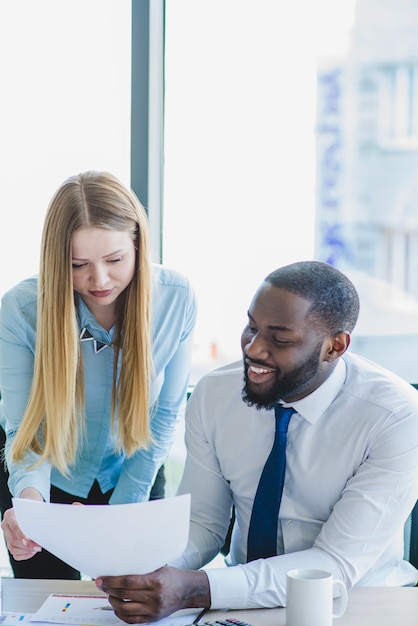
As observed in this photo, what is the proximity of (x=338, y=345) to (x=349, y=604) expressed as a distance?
0.50 metres

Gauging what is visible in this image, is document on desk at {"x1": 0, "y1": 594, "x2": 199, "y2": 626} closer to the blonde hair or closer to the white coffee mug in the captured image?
the white coffee mug

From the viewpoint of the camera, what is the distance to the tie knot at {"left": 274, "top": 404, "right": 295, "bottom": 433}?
1.63 m

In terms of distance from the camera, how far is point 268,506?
5.26ft

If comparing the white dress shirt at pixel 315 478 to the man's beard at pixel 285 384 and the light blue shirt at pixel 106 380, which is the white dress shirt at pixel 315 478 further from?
the light blue shirt at pixel 106 380

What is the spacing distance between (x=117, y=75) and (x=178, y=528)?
6.51ft

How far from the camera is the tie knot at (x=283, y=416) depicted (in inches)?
64.2

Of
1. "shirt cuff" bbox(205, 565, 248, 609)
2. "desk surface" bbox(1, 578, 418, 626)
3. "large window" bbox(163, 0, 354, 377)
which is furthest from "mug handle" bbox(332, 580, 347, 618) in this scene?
"large window" bbox(163, 0, 354, 377)

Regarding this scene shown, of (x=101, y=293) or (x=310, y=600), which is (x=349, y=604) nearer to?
(x=310, y=600)

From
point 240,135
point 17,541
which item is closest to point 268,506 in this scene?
point 17,541

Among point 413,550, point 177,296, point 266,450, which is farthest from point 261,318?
point 413,550

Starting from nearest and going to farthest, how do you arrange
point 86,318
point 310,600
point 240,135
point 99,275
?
point 310,600, point 99,275, point 86,318, point 240,135

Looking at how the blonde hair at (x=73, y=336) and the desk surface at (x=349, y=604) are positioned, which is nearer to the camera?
the desk surface at (x=349, y=604)

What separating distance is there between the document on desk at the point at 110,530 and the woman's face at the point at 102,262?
2.06ft

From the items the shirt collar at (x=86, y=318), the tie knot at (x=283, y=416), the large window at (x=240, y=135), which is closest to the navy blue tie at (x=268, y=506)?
the tie knot at (x=283, y=416)
